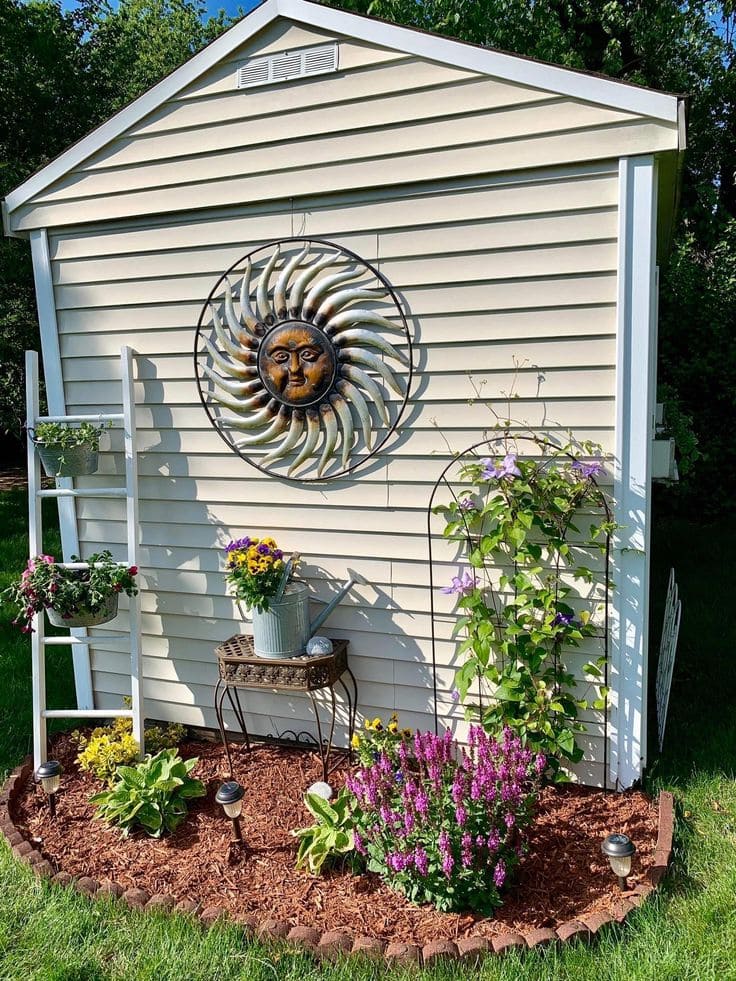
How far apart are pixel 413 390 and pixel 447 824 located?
1870 millimetres

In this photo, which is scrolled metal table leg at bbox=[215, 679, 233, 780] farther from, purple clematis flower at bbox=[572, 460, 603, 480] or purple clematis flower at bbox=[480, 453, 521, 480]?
purple clematis flower at bbox=[572, 460, 603, 480]

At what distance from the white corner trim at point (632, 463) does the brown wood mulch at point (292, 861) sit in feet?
1.14

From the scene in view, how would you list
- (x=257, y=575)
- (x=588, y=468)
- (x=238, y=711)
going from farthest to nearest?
(x=238, y=711), (x=257, y=575), (x=588, y=468)

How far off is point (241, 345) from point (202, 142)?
1036mm

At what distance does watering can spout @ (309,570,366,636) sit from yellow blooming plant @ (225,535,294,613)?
0.91 feet

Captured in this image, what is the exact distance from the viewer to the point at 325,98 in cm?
345

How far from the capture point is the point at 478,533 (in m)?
3.40

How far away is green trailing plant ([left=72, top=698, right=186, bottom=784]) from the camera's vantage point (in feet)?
11.8

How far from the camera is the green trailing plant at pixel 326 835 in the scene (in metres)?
2.83

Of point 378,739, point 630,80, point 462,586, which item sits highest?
point 630,80

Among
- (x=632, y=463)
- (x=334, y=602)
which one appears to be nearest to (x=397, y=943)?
(x=334, y=602)

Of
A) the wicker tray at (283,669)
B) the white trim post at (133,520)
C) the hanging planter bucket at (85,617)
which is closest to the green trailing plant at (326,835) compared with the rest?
the wicker tray at (283,669)

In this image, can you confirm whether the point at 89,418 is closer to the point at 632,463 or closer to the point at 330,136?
the point at 330,136

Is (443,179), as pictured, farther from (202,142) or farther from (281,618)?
(281,618)
